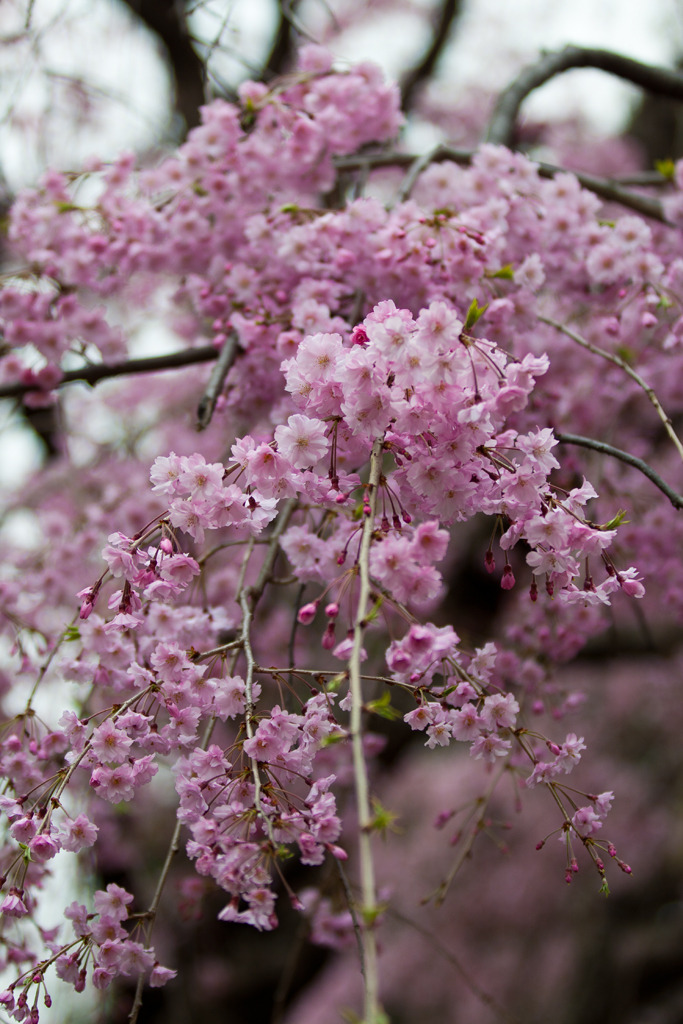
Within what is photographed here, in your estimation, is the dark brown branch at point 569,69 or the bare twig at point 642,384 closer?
the bare twig at point 642,384

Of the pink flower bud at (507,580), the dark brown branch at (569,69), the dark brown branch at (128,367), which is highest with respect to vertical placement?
the dark brown branch at (569,69)

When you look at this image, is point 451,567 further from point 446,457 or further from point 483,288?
point 446,457

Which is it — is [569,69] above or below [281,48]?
above

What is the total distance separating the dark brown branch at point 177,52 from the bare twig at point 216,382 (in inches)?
125

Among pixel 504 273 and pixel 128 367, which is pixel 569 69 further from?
pixel 128 367

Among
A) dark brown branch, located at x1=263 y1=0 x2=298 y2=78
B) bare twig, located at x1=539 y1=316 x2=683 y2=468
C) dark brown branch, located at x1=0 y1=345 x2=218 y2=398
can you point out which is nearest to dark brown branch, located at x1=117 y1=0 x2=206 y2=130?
dark brown branch, located at x1=263 y1=0 x2=298 y2=78

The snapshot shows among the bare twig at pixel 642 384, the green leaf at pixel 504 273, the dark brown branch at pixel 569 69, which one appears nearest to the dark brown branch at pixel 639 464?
the bare twig at pixel 642 384

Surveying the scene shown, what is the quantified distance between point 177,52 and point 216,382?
12.5ft

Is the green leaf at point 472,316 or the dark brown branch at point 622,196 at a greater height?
the dark brown branch at point 622,196

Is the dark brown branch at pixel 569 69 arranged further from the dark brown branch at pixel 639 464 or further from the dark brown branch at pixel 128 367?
the dark brown branch at pixel 639 464

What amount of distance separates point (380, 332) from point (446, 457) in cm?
23

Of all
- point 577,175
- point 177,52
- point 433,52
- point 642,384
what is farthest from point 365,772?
point 433,52

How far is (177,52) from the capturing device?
461cm

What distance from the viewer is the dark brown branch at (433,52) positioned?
514 cm
